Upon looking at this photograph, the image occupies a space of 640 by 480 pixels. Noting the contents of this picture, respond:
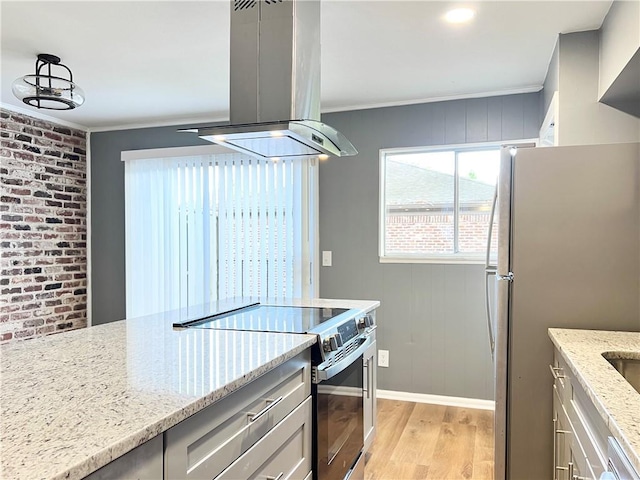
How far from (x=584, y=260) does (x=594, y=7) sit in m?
1.24

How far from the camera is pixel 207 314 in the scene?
84.7 inches

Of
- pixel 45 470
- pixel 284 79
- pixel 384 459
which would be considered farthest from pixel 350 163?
pixel 45 470

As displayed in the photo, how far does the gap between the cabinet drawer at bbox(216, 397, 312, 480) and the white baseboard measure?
2111mm

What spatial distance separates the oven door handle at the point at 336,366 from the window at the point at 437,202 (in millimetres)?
1526

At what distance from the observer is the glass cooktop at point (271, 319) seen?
1.88 metres

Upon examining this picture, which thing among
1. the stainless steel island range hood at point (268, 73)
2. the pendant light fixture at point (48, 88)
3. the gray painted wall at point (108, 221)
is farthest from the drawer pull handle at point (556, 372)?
the gray painted wall at point (108, 221)

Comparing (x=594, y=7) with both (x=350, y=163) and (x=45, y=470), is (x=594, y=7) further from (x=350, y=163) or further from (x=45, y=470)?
(x=45, y=470)

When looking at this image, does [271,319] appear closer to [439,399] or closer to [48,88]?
[48,88]

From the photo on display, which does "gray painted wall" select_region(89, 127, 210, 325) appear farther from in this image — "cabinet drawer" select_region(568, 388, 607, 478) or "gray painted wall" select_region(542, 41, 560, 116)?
Answer: "cabinet drawer" select_region(568, 388, 607, 478)

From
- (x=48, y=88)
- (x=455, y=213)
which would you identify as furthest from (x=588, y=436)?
(x=48, y=88)

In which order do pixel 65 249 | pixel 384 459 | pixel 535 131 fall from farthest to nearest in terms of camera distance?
pixel 65 249, pixel 535 131, pixel 384 459

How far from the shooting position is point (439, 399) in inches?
142

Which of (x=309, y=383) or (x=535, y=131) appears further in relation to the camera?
(x=535, y=131)

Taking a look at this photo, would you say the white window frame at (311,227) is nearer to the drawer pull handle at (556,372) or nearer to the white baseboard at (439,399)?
the white baseboard at (439,399)
